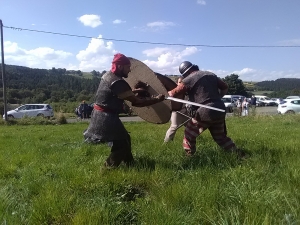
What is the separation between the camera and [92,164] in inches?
195

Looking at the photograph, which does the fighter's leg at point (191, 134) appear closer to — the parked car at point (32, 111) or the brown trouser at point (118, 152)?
the brown trouser at point (118, 152)

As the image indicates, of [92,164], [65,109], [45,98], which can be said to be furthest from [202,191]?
[45,98]

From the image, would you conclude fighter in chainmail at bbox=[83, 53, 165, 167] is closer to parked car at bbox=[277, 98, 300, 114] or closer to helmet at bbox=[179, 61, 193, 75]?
helmet at bbox=[179, 61, 193, 75]

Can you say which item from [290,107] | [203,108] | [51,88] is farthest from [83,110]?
[51,88]

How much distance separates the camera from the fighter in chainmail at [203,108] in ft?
15.9

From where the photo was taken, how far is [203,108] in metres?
4.84

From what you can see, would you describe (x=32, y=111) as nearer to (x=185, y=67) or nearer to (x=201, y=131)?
(x=185, y=67)

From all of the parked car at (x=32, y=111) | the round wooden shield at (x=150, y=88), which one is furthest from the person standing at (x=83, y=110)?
the round wooden shield at (x=150, y=88)

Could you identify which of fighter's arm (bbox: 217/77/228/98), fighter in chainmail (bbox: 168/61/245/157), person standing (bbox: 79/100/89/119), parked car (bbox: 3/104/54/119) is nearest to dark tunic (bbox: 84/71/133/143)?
fighter in chainmail (bbox: 168/61/245/157)

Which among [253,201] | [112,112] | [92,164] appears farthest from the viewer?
[92,164]

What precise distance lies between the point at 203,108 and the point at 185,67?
2.70ft

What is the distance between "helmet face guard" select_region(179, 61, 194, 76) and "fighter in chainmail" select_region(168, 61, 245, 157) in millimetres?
142

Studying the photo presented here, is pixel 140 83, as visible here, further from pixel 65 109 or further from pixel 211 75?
pixel 65 109

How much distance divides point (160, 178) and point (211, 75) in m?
1.90
